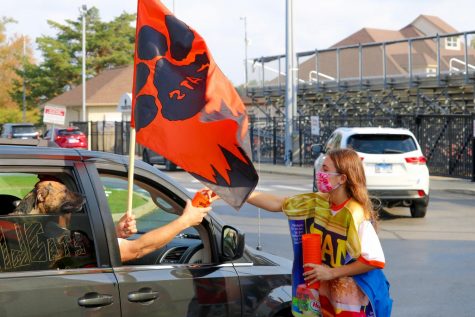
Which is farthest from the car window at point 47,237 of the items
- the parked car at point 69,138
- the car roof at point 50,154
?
the parked car at point 69,138

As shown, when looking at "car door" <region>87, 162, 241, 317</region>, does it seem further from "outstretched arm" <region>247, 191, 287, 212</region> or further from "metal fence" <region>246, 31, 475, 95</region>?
"metal fence" <region>246, 31, 475, 95</region>

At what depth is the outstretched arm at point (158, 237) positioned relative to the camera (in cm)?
439

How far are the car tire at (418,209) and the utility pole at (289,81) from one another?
57.7ft

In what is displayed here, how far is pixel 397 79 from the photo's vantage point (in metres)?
33.2

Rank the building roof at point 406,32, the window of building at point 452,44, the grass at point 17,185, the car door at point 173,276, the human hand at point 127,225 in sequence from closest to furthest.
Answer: the car door at point 173,276, the human hand at point 127,225, the grass at point 17,185, the window of building at point 452,44, the building roof at point 406,32

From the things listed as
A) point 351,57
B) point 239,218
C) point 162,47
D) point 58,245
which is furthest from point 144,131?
point 351,57

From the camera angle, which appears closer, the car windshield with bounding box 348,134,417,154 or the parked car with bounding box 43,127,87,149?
the car windshield with bounding box 348,134,417,154

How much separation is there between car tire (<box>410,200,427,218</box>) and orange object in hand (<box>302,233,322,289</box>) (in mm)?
12159

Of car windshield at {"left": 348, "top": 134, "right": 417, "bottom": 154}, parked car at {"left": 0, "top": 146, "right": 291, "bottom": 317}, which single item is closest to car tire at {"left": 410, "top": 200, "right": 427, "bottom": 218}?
car windshield at {"left": 348, "top": 134, "right": 417, "bottom": 154}

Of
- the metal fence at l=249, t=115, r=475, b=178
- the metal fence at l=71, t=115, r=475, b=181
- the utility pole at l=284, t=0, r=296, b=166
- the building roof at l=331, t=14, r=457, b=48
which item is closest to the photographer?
the metal fence at l=249, t=115, r=475, b=178

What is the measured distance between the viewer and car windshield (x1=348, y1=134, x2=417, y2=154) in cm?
1595

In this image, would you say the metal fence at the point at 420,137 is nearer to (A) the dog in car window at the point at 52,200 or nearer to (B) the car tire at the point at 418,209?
(B) the car tire at the point at 418,209

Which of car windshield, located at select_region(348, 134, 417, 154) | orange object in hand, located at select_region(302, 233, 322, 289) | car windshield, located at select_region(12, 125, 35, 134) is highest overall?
car windshield, located at select_region(12, 125, 35, 134)

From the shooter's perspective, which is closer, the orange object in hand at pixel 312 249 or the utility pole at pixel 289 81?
the orange object in hand at pixel 312 249
